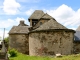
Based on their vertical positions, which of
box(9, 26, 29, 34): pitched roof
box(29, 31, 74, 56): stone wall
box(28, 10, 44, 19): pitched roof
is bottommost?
box(29, 31, 74, 56): stone wall

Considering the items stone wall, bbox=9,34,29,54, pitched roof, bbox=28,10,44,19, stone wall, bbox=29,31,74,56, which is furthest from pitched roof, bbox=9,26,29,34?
stone wall, bbox=29,31,74,56

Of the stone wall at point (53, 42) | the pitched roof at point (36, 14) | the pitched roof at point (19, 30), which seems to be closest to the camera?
the stone wall at point (53, 42)

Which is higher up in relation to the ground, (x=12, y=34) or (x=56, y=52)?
(x=12, y=34)

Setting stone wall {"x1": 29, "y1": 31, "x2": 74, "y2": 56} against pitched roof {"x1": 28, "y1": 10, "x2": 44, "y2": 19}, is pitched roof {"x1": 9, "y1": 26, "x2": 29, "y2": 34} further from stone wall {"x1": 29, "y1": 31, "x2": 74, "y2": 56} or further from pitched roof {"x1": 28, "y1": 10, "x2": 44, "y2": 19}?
stone wall {"x1": 29, "y1": 31, "x2": 74, "y2": 56}

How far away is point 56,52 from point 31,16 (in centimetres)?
1526

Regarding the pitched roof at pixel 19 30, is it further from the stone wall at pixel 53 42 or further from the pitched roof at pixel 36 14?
the stone wall at pixel 53 42

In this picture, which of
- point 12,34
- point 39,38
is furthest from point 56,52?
point 12,34

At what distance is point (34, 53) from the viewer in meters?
25.1

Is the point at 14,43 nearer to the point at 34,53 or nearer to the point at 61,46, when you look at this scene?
the point at 34,53

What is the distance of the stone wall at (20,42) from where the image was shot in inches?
1282

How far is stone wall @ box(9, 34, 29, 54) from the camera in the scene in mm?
A: 32562

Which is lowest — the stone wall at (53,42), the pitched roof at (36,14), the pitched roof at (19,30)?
the stone wall at (53,42)

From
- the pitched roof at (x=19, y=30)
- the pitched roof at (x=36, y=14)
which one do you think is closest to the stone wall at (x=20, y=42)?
the pitched roof at (x=19, y=30)

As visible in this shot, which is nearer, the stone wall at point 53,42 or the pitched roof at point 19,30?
the stone wall at point 53,42
